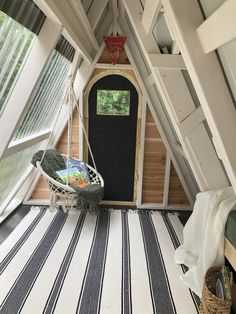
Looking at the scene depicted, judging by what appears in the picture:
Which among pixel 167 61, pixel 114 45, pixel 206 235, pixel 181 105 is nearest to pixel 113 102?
pixel 114 45

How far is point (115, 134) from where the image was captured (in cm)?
376

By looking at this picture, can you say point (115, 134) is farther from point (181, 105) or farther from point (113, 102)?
point (181, 105)

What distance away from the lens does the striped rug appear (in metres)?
2.05

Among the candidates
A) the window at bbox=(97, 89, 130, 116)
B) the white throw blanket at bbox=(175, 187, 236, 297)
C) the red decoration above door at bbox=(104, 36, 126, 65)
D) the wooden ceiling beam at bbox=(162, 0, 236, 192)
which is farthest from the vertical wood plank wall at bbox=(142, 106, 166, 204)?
the wooden ceiling beam at bbox=(162, 0, 236, 192)

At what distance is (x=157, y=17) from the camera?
5.65 feet

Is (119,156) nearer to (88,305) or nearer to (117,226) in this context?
(117,226)

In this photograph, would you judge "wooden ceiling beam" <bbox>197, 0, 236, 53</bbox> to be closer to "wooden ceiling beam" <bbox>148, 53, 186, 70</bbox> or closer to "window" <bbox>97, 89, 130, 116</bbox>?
"wooden ceiling beam" <bbox>148, 53, 186, 70</bbox>

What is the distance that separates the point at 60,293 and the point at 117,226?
1.26 meters

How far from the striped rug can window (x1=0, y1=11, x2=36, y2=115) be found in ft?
4.50

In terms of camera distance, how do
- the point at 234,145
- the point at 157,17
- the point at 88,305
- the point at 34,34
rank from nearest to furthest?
the point at 234,145, the point at 157,17, the point at 34,34, the point at 88,305

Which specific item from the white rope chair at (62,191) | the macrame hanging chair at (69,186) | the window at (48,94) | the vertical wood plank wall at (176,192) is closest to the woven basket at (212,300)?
the macrame hanging chair at (69,186)

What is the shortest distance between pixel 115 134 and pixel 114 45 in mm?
1099

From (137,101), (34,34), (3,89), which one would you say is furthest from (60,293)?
(137,101)

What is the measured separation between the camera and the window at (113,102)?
3.63 meters
